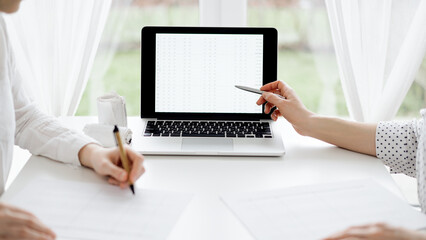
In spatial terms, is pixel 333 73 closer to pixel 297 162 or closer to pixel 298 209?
pixel 297 162

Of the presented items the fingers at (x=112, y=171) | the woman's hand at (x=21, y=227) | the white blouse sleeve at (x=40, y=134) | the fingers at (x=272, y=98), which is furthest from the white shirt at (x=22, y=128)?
the fingers at (x=272, y=98)

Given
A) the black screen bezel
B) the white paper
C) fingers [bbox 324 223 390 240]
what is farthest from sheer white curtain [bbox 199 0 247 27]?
fingers [bbox 324 223 390 240]

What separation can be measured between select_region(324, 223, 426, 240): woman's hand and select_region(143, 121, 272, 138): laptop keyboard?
561mm

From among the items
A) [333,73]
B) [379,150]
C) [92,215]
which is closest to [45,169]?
[92,215]

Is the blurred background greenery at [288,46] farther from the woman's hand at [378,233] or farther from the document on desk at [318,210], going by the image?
the woman's hand at [378,233]

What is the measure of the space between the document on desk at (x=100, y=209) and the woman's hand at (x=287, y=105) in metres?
0.45

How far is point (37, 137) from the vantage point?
1307mm

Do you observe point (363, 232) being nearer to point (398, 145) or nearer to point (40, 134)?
point (398, 145)

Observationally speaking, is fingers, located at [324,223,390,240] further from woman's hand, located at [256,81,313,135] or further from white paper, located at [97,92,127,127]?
white paper, located at [97,92,127,127]

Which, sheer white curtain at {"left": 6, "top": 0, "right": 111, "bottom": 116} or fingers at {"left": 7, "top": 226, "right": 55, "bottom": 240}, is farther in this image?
sheer white curtain at {"left": 6, "top": 0, "right": 111, "bottom": 116}

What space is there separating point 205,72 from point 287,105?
27cm

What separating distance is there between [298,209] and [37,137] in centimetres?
66

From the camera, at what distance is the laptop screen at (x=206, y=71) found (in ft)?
5.07

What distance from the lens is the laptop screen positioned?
1.55 meters
